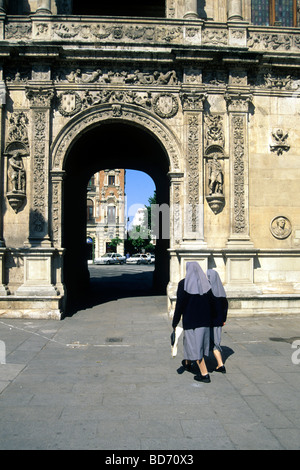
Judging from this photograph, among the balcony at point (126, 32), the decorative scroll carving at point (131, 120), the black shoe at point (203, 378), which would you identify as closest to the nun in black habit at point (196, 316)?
the black shoe at point (203, 378)

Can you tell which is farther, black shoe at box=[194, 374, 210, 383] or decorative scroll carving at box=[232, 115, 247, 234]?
decorative scroll carving at box=[232, 115, 247, 234]

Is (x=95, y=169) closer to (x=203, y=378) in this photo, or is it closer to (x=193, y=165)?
(x=193, y=165)

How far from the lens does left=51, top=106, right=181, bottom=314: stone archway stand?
1162 cm

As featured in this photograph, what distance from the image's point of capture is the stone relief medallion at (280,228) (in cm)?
1195

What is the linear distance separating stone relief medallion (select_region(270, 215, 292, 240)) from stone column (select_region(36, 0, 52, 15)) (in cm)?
886

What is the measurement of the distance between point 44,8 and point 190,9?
4.19 meters

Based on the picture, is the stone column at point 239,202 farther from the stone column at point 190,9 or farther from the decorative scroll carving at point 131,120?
the stone column at point 190,9

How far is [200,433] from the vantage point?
13.9 ft

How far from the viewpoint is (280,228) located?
12.0m

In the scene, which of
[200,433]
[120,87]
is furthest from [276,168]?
[200,433]

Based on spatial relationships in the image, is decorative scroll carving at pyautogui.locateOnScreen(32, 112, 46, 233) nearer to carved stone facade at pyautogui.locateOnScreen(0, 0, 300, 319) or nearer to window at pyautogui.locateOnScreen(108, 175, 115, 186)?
carved stone facade at pyautogui.locateOnScreen(0, 0, 300, 319)

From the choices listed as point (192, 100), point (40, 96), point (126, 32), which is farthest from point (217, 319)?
point (126, 32)

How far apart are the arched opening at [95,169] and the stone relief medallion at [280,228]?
12.7 ft

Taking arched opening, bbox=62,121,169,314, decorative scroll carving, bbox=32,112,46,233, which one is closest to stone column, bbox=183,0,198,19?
arched opening, bbox=62,121,169,314
